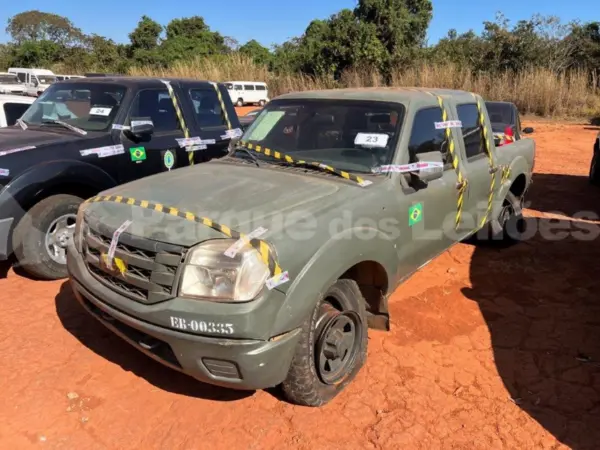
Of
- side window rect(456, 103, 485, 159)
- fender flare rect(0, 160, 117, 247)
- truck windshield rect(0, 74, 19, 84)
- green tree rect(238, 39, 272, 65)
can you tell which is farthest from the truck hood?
green tree rect(238, 39, 272, 65)

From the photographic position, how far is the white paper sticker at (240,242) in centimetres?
239

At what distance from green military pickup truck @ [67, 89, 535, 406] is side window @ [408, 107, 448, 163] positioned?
15 millimetres

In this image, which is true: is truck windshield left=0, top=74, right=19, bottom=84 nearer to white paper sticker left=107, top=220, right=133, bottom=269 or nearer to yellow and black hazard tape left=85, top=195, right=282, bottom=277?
yellow and black hazard tape left=85, top=195, right=282, bottom=277

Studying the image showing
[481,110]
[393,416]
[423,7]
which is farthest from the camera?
[423,7]

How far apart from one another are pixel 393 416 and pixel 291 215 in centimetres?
141

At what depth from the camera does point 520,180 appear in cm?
579

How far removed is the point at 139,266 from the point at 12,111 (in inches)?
237

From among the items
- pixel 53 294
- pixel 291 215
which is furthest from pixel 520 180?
pixel 53 294

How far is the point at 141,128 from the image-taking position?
16.6 ft

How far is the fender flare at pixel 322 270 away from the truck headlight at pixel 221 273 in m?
0.21

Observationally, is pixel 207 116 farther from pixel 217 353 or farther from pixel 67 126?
pixel 217 353

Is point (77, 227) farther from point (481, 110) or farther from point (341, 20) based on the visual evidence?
point (341, 20)

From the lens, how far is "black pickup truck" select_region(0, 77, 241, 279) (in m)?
4.39

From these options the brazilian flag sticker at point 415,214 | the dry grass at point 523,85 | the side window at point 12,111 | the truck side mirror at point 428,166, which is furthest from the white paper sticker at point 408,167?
the dry grass at point 523,85
